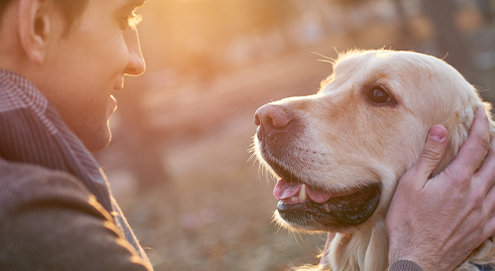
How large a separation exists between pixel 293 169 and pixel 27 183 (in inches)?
64.4

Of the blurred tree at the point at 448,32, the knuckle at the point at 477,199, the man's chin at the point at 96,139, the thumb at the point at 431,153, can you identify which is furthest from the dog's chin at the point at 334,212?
the blurred tree at the point at 448,32

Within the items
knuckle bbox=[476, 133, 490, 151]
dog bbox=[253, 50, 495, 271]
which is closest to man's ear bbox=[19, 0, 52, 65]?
dog bbox=[253, 50, 495, 271]

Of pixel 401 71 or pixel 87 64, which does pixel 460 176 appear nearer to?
pixel 401 71

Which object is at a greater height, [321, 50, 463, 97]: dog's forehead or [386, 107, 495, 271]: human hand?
[321, 50, 463, 97]: dog's forehead

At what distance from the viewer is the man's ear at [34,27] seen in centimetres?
129

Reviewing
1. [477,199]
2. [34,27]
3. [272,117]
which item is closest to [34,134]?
[34,27]

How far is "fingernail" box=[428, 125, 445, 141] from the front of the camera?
227 centimetres

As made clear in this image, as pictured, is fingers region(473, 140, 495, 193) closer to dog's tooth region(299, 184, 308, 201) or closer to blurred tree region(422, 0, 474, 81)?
dog's tooth region(299, 184, 308, 201)

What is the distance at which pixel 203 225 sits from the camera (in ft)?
20.7

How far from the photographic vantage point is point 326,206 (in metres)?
2.42

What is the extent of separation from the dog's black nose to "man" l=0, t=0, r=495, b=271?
2.57 ft

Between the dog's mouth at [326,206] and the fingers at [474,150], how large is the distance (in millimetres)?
504

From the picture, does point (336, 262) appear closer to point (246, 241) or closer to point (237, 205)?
point (246, 241)

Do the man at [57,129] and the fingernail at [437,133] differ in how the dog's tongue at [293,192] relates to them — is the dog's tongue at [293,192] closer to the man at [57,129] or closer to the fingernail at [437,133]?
the fingernail at [437,133]
